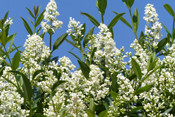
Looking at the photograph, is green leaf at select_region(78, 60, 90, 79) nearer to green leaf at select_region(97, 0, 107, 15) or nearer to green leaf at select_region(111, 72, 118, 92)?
green leaf at select_region(111, 72, 118, 92)

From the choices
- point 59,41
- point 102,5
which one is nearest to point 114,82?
point 59,41

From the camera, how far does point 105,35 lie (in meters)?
3.16

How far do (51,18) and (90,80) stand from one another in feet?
4.65

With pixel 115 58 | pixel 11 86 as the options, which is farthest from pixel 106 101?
pixel 11 86

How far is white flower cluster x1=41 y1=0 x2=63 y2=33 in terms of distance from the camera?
3.74 m

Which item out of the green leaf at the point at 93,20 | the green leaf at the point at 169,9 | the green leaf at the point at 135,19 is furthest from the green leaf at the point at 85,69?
the green leaf at the point at 169,9

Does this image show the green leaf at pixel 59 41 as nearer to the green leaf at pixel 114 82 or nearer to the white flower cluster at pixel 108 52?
the white flower cluster at pixel 108 52

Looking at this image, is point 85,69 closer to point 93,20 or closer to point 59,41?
point 59,41

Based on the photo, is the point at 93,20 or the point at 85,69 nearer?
the point at 85,69

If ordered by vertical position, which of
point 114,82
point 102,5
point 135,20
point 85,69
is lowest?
point 114,82

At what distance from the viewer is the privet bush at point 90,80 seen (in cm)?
233

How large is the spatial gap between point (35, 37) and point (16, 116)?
45.8 inches

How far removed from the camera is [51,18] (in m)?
3.76

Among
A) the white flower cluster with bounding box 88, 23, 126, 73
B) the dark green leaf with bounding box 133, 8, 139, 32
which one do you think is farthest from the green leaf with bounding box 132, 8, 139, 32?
the white flower cluster with bounding box 88, 23, 126, 73
